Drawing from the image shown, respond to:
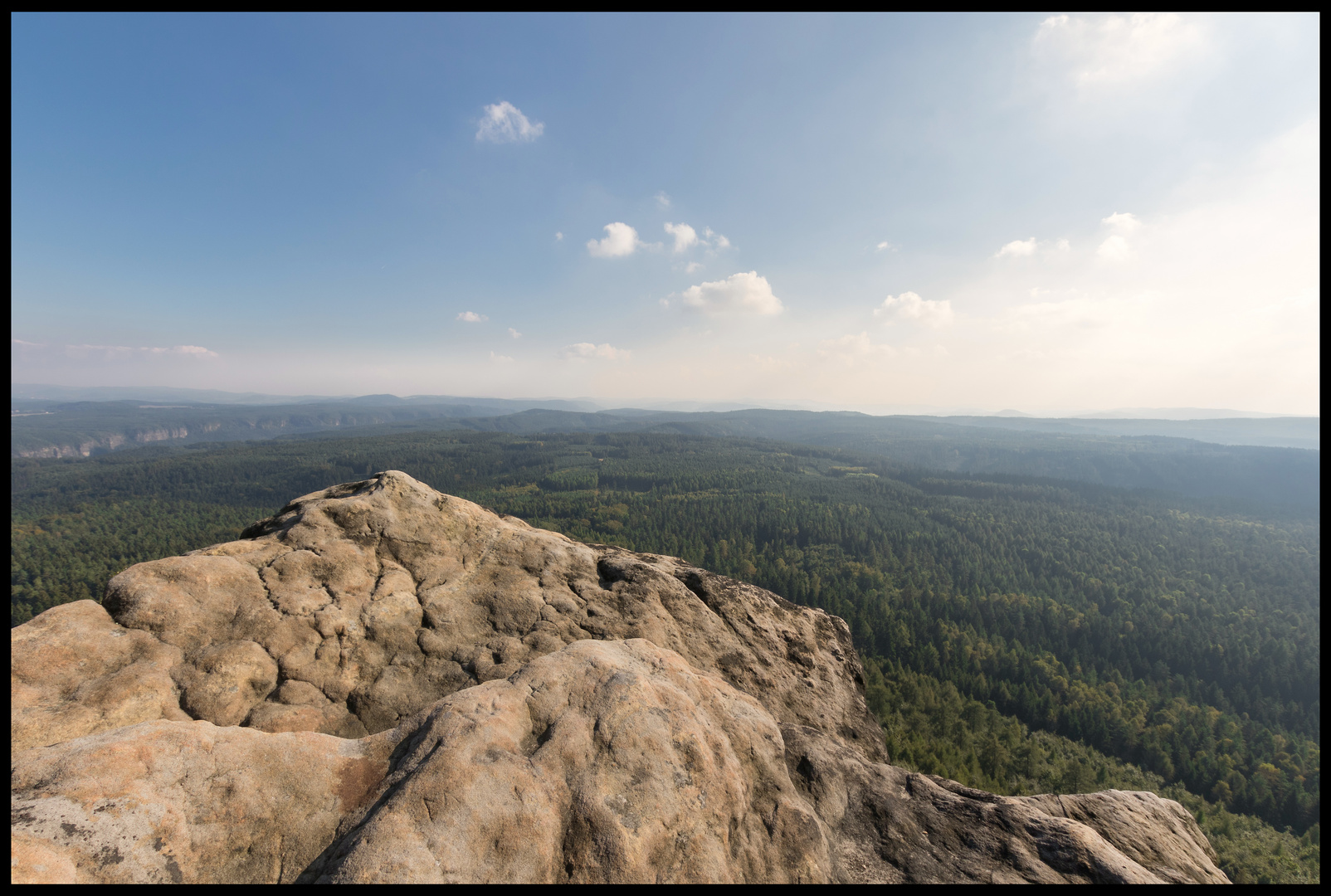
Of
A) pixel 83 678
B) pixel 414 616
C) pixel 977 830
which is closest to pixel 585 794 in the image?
pixel 977 830

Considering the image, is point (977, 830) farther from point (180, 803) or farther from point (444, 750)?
point (180, 803)

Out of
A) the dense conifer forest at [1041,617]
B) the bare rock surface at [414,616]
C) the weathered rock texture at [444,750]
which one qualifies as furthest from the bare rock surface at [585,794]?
the dense conifer forest at [1041,617]

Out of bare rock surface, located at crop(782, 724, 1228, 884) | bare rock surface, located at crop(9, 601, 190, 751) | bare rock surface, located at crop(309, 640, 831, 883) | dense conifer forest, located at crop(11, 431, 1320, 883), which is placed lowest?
dense conifer forest, located at crop(11, 431, 1320, 883)

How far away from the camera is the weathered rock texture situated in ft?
28.7

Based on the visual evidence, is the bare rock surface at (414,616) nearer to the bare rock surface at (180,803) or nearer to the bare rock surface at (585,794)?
the bare rock surface at (180,803)

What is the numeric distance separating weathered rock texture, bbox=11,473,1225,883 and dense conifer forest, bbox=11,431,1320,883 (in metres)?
55.3

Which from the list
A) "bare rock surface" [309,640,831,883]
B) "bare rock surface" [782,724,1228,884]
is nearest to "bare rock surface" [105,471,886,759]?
"bare rock surface" [309,640,831,883]

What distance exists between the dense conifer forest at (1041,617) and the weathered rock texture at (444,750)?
55297 millimetres

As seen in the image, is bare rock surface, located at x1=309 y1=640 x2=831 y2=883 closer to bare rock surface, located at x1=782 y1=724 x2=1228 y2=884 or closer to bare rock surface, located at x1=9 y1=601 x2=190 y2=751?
bare rock surface, located at x1=782 y1=724 x2=1228 y2=884

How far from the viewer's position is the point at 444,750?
404 inches

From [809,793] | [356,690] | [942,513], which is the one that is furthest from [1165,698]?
[356,690]

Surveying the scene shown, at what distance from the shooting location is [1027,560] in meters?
150

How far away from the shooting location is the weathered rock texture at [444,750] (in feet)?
28.7

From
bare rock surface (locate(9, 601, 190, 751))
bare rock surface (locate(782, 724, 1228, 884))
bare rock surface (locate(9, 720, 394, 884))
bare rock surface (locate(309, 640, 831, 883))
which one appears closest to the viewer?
bare rock surface (locate(9, 720, 394, 884))
